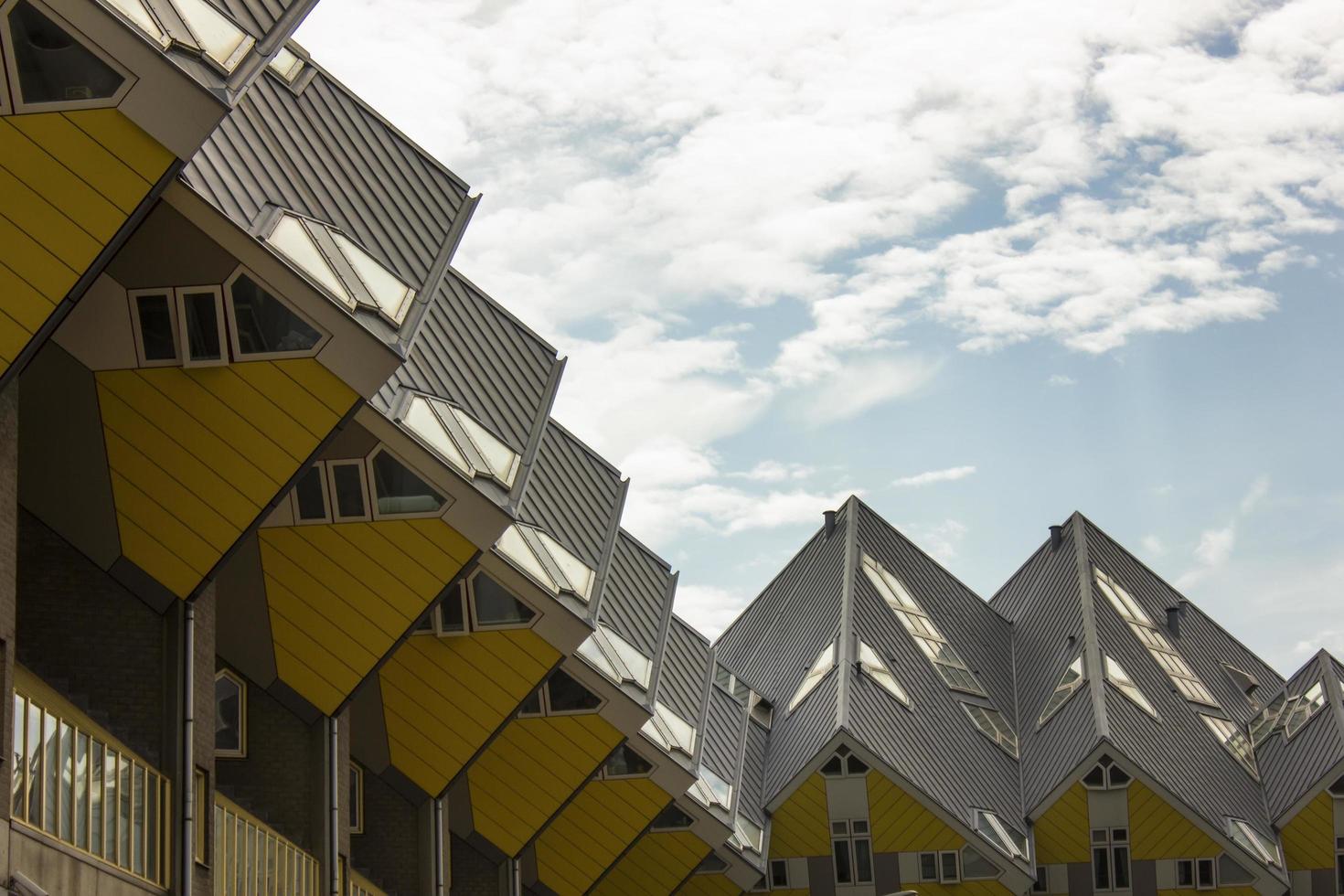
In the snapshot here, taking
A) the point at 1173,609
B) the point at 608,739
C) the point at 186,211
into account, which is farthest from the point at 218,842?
the point at 1173,609

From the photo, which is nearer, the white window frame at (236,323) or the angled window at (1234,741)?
the white window frame at (236,323)

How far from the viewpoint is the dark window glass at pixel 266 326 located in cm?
1781

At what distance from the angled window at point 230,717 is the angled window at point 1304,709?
1428 inches

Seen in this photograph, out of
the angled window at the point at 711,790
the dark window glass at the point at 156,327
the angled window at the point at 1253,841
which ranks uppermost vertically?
the angled window at the point at 1253,841

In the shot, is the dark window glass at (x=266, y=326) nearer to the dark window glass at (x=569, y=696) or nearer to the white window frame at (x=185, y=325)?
the white window frame at (x=185, y=325)

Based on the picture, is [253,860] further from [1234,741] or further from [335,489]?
[1234,741]

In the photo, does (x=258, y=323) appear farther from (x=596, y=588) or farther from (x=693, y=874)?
(x=693, y=874)

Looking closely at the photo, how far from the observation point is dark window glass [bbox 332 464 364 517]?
21.7m

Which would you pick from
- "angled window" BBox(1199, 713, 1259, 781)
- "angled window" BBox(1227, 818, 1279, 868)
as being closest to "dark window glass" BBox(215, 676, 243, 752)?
"angled window" BBox(1227, 818, 1279, 868)

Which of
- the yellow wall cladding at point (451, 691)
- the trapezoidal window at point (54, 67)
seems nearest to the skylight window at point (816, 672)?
the yellow wall cladding at point (451, 691)

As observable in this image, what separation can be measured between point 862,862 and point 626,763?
1356cm

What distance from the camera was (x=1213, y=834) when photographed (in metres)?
45.8

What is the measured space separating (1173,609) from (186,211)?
45719 mm

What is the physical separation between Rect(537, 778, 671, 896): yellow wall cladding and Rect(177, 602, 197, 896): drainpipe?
15954 millimetres
